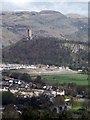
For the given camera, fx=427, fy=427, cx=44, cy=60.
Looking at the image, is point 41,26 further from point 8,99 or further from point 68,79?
point 8,99

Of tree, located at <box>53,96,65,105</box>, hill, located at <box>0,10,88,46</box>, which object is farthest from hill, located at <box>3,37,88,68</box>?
tree, located at <box>53,96,65,105</box>

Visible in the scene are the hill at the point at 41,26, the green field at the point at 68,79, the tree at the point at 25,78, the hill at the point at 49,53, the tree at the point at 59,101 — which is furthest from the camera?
the hill at the point at 41,26

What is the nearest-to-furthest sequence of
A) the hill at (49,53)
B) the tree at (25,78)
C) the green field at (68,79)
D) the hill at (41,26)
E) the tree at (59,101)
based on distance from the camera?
the tree at (59,101) < the green field at (68,79) < the tree at (25,78) < the hill at (49,53) < the hill at (41,26)

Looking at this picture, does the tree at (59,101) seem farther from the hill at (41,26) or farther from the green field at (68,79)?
the hill at (41,26)

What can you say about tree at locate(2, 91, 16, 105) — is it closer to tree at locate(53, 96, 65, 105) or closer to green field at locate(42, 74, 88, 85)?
tree at locate(53, 96, 65, 105)

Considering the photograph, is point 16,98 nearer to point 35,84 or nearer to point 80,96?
point 80,96

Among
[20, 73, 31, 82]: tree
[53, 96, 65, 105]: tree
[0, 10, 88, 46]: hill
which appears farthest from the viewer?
[0, 10, 88, 46]: hill

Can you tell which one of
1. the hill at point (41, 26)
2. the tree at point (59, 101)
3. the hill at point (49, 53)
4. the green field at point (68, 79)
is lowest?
the tree at point (59, 101)

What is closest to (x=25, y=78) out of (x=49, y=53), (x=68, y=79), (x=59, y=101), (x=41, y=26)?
(x=68, y=79)

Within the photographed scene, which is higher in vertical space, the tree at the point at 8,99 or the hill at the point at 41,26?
the hill at the point at 41,26

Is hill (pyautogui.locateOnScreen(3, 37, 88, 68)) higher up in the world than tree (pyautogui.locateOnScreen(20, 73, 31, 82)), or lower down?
higher up

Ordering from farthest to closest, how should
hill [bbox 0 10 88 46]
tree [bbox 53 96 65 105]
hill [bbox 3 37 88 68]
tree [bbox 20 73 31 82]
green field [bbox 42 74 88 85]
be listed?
1. hill [bbox 0 10 88 46]
2. hill [bbox 3 37 88 68]
3. tree [bbox 20 73 31 82]
4. green field [bbox 42 74 88 85]
5. tree [bbox 53 96 65 105]

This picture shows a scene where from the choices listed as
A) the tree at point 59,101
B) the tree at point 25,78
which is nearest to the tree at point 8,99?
the tree at point 59,101
